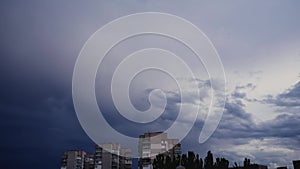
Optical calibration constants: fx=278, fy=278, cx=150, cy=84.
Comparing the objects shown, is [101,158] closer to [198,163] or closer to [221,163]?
[198,163]

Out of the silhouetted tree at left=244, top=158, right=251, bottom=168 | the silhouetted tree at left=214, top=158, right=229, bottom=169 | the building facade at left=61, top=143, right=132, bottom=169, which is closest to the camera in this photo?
the silhouetted tree at left=244, top=158, right=251, bottom=168

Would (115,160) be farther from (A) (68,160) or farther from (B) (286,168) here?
(B) (286,168)

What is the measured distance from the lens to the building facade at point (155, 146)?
6022 centimetres

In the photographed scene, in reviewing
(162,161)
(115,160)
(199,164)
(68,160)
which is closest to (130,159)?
(115,160)

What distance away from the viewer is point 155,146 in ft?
200

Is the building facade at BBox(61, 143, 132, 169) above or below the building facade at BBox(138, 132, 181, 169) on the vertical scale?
below

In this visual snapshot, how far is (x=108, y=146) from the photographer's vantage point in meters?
63.8

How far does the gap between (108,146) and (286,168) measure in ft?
130

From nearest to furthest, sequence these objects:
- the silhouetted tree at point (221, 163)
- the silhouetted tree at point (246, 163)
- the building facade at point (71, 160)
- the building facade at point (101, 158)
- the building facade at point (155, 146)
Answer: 1. the silhouetted tree at point (246, 163)
2. the silhouetted tree at point (221, 163)
3. the building facade at point (155, 146)
4. the building facade at point (101, 158)
5. the building facade at point (71, 160)

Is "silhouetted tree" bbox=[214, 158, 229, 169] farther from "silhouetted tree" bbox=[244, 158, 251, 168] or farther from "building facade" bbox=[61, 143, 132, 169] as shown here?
"building facade" bbox=[61, 143, 132, 169]

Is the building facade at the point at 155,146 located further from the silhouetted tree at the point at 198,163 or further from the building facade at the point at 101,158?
the silhouetted tree at the point at 198,163

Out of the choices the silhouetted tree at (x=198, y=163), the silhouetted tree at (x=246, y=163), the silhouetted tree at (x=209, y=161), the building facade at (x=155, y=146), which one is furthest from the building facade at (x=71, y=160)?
the silhouetted tree at (x=246, y=163)

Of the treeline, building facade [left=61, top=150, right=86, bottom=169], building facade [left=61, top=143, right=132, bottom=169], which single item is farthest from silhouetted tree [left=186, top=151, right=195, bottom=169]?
building facade [left=61, top=150, right=86, bottom=169]

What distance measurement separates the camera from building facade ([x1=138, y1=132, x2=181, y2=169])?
6022 cm
